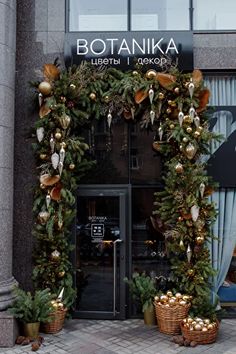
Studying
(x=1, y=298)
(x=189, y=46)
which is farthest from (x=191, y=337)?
(x=189, y=46)

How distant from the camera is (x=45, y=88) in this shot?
7.28 m

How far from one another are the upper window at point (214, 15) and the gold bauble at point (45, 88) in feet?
9.99

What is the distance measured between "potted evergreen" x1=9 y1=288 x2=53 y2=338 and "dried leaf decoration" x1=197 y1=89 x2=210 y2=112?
3.95 m

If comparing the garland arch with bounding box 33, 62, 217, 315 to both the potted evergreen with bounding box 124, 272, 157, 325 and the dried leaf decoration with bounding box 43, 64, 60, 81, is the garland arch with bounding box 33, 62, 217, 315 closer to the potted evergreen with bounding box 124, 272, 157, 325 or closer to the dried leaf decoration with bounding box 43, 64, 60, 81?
the dried leaf decoration with bounding box 43, 64, 60, 81

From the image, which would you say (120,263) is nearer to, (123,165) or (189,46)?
(123,165)

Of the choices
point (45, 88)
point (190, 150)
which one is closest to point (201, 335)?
point (190, 150)

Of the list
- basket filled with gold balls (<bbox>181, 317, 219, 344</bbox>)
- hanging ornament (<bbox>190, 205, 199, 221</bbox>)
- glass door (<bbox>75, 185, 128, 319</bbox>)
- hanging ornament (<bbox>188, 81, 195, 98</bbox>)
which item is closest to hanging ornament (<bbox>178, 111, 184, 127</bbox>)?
hanging ornament (<bbox>188, 81, 195, 98</bbox>)

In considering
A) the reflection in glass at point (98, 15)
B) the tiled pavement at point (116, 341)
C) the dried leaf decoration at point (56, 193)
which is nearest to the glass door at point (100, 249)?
the tiled pavement at point (116, 341)

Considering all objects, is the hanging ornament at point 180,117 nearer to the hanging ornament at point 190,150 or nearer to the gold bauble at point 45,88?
the hanging ornament at point 190,150

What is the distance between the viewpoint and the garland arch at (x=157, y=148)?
7.14m

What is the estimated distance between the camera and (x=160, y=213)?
745cm

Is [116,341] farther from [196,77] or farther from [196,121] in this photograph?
[196,77]

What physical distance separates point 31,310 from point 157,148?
340 centimetres

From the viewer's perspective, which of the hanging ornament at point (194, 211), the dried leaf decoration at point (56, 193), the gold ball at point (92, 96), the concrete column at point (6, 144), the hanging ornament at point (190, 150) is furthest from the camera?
the gold ball at point (92, 96)
